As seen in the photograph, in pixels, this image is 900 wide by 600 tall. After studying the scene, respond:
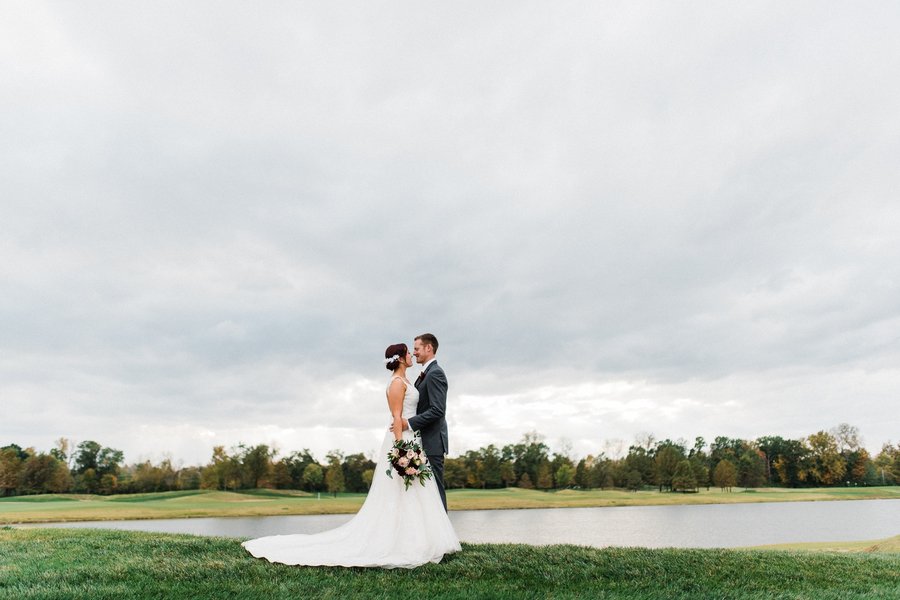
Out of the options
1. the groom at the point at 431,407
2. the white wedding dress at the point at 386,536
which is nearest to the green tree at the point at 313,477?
the white wedding dress at the point at 386,536

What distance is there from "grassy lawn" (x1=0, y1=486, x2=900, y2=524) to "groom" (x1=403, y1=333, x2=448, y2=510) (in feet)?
108

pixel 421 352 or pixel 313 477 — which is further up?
pixel 421 352

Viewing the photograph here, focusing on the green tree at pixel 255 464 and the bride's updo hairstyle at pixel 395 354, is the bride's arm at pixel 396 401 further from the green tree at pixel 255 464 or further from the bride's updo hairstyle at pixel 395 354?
the green tree at pixel 255 464

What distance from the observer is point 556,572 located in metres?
7.30

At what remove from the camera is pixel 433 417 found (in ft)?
27.0

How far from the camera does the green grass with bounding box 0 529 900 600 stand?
622 centimetres

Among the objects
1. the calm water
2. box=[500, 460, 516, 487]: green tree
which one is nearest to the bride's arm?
the calm water

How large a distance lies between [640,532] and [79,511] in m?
34.3

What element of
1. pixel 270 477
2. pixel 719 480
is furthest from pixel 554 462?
pixel 270 477

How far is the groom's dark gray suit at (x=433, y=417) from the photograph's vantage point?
326 inches

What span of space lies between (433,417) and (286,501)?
4859cm

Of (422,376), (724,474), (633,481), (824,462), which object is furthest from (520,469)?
(422,376)

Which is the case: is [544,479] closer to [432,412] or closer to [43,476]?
[43,476]

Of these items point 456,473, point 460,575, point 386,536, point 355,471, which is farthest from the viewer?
point 456,473
